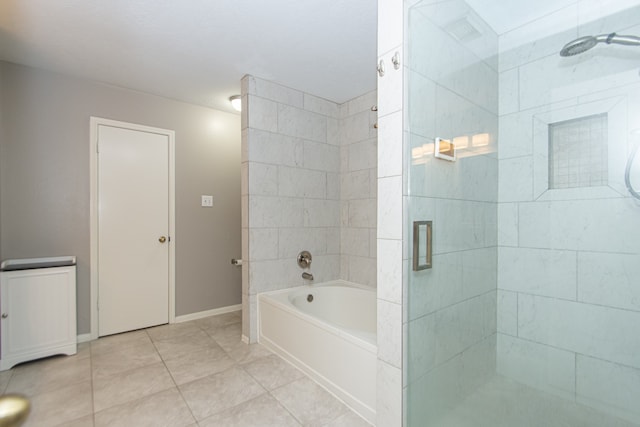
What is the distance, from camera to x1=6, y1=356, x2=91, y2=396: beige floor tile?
196cm

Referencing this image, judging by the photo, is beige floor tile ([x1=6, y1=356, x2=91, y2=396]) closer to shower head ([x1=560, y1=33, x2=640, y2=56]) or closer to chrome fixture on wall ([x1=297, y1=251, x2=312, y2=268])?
chrome fixture on wall ([x1=297, y1=251, x2=312, y2=268])

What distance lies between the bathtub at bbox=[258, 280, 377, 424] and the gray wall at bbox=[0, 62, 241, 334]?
1.08m

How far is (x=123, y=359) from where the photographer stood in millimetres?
2338

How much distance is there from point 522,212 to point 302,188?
1.82 metres

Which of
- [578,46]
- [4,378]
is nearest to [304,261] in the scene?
[4,378]

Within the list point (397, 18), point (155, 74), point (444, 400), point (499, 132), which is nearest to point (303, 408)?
point (444, 400)

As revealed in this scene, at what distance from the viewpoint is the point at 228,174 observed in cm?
347

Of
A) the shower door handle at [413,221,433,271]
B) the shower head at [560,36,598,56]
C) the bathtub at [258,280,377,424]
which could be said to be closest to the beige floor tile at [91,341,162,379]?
the bathtub at [258,280,377,424]

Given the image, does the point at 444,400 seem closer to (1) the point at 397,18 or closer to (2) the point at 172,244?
(1) the point at 397,18

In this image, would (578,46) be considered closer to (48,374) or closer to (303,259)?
(303,259)

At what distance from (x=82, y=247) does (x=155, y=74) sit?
1666mm

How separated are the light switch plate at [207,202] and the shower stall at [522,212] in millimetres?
2556

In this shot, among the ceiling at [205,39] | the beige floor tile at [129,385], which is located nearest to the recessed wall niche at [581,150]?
the ceiling at [205,39]

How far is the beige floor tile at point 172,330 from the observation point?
2.79m
